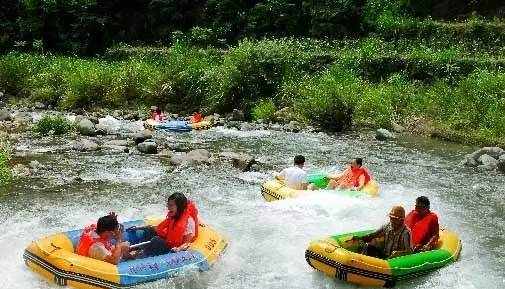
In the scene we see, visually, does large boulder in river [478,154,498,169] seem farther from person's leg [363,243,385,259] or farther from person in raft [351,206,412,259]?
person's leg [363,243,385,259]

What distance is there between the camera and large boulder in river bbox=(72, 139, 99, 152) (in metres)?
17.4

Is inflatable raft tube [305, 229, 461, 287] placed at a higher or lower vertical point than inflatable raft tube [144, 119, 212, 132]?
higher

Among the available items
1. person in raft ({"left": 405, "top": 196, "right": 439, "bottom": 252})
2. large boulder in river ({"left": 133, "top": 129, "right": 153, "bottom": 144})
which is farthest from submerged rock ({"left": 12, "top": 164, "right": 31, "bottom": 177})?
person in raft ({"left": 405, "top": 196, "right": 439, "bottom": 252})

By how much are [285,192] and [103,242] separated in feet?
15.3

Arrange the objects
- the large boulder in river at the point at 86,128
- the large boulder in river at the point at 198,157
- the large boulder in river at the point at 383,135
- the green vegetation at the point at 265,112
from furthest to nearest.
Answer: the green vegetation at the point at 265,112 < the large boulder in river at the point at 86,128 < the large boulder in river at the point at 383,135 < the large boulder in river at the point at 198,157

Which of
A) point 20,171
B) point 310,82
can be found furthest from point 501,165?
point 20,171

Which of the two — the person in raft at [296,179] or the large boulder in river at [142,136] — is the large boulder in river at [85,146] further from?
the person in raft at [296,179]

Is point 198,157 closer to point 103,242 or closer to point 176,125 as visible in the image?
point 176,125

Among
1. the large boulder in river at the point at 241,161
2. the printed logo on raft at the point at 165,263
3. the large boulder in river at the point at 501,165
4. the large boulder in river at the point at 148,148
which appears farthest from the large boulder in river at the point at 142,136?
the printed logo on raft at the point at 165,263

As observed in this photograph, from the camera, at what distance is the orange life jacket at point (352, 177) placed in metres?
12.7

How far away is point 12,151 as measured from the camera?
16750 mm

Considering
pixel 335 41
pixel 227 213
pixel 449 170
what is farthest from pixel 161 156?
pixel 335 41

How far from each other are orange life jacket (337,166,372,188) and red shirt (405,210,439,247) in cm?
332

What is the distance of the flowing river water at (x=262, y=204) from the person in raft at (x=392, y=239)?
0.47m
